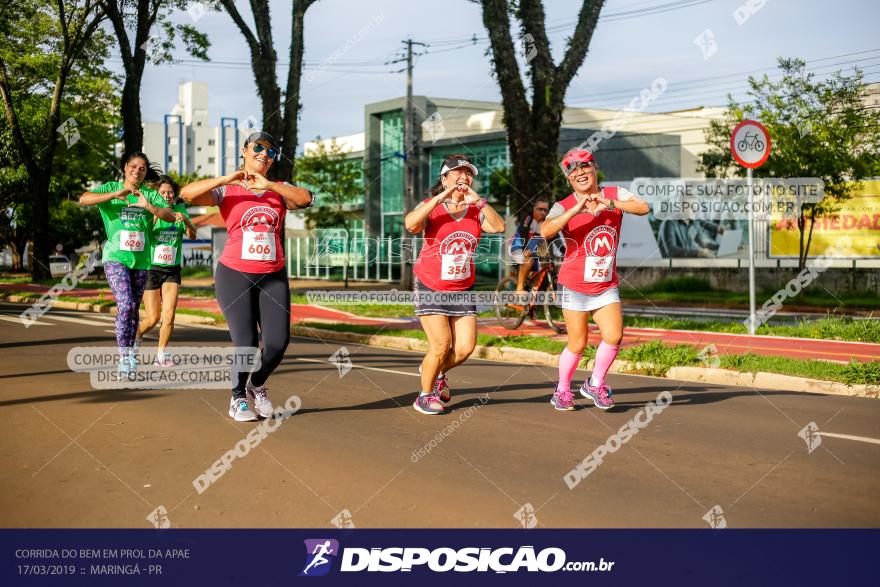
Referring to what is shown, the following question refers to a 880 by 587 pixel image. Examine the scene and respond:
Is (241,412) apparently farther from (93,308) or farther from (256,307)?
(93,308)

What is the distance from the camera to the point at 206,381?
9180 mm

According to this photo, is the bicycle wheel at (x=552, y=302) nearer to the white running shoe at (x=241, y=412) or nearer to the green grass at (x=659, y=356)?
the green grass at (x=659, y=356)

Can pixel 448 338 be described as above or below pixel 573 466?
above

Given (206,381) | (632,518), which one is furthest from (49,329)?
(632,518)

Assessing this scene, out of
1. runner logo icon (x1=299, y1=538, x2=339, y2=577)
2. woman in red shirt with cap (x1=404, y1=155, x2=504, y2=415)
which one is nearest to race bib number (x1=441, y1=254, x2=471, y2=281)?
woman in red shirt with cap (x1=404, y1=155, x2=504, y2=415)

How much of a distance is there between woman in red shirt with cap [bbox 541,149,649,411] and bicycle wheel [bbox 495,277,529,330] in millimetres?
6933

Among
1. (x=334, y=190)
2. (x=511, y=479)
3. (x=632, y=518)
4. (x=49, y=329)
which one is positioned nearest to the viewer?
(x=632, y=518)

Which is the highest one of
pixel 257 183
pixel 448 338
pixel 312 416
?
pixel 257 183

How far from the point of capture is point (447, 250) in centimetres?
723

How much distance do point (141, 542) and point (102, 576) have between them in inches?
14.0

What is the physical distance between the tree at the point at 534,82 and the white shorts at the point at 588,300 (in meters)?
9.75

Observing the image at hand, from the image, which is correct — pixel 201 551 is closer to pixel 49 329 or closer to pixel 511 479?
pixel 511 479

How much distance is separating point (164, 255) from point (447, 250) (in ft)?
14.1

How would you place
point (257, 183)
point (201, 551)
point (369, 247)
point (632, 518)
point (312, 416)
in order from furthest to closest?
point (369, 247)
point (312, 416)
point (257, 183)
point (632, 518)
point (201, 551)
